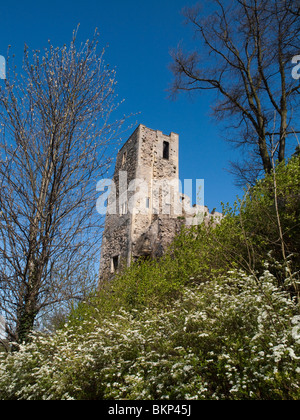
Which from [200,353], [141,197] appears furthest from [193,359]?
[141,197]

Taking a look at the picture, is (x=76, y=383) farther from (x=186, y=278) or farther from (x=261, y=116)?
(x=261, y=116)

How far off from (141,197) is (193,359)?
1112cm

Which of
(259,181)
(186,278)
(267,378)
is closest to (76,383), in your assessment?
(267,378)

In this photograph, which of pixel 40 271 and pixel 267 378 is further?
pixel 40 271

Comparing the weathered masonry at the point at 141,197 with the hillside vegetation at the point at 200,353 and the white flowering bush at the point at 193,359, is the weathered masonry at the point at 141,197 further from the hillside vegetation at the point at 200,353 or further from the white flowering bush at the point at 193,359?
the white flowering bush at the point at 193,359

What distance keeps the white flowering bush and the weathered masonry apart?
7.92m

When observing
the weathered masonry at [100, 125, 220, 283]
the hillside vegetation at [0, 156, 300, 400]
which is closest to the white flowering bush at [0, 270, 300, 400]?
the hillside vegetation at [0, 156, 300, 400]

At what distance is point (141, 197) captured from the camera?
13.5 m

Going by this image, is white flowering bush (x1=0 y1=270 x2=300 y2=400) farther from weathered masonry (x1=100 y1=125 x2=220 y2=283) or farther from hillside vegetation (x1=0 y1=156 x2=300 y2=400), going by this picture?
weathered masonry (x1=100 y1=125 x2=220 y2=283)

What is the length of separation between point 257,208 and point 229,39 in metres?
6.55

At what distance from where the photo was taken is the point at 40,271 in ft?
15.2

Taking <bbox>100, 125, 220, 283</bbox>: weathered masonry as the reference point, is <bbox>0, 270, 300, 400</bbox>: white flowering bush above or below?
below

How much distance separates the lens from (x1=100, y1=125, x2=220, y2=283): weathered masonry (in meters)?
12.8

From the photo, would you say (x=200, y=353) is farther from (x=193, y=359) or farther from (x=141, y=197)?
(x=141, y=197)
